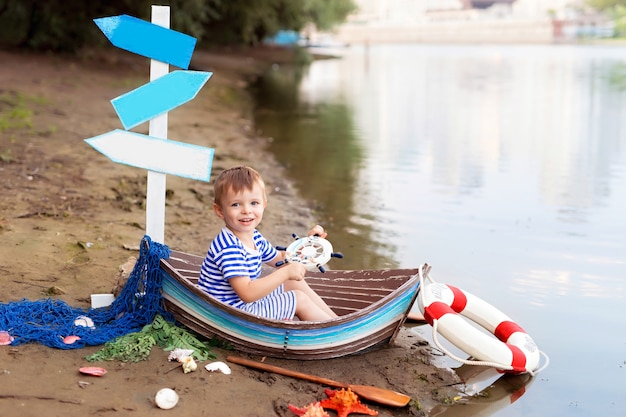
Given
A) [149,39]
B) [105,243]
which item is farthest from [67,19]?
[149,39]

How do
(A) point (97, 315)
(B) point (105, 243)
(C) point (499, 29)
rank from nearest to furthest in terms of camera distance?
(A) point (97, 315) → (B) point (105, 243) → (C) point (499, 29)

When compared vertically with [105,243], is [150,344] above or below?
below

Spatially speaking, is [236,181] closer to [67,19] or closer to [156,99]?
[156,99]

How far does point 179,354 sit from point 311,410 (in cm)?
85

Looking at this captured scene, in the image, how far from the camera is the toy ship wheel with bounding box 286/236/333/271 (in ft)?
15.4

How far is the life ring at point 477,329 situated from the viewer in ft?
16.1

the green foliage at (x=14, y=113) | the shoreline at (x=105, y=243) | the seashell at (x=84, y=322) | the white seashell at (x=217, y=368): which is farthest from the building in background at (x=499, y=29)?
the white seashell at (x=217, y=368)

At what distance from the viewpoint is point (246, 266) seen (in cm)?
468

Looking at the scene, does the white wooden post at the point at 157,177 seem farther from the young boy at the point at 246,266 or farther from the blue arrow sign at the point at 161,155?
the young boy at the point at 246,266

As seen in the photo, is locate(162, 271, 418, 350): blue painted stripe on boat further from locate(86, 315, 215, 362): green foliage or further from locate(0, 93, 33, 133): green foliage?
locate(0, 93, 33, 133): green foliage

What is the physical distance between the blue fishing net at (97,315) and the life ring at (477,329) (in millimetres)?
1504

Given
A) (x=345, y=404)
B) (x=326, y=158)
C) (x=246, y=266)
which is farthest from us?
(x=326, y=158)

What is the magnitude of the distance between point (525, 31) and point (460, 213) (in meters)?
89.3

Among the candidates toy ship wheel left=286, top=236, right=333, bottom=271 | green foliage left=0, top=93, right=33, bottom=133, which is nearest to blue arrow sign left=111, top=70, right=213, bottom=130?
toy ship wheel left=286, top=236, right=333, bottom=271
